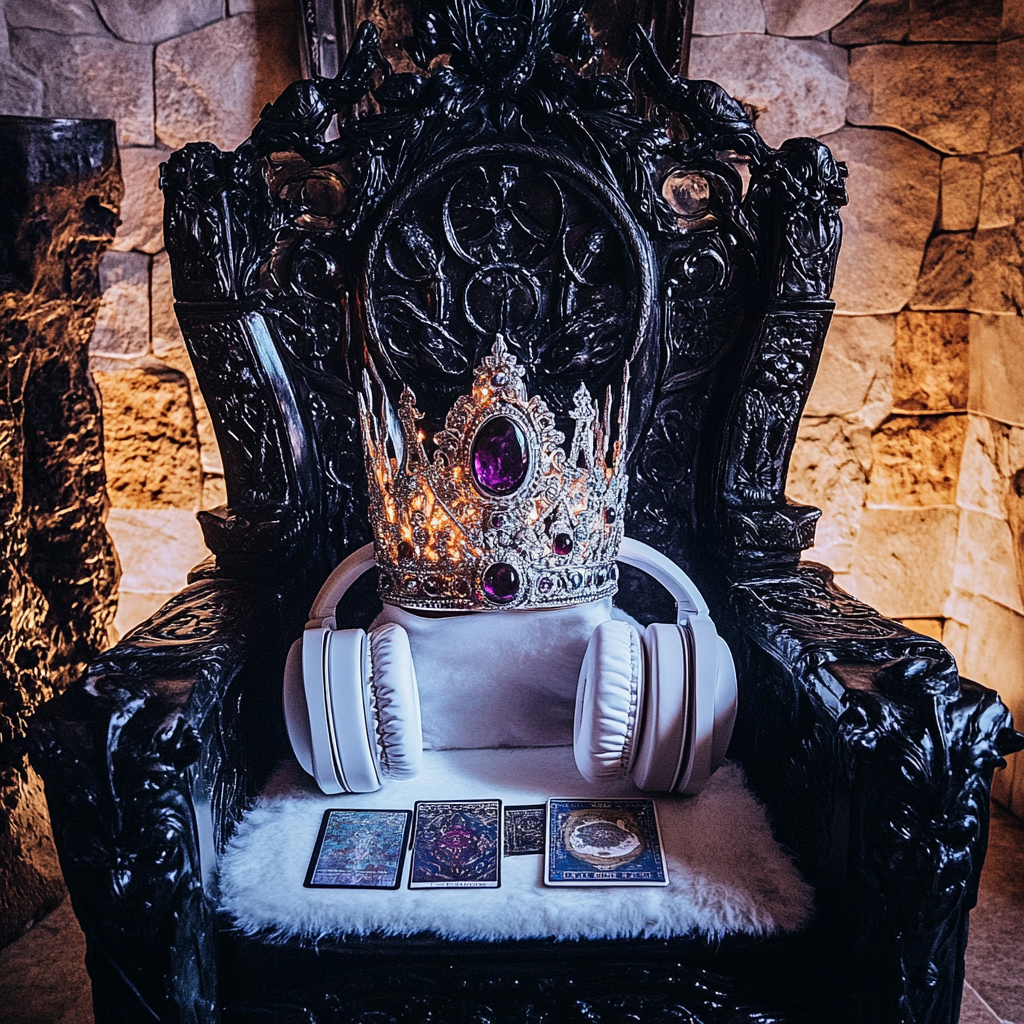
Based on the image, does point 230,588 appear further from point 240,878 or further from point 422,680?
point 240,878

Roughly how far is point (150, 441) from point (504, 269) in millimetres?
982

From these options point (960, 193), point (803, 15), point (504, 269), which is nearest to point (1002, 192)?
point (960, 193)

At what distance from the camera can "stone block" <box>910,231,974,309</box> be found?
206 centimetres

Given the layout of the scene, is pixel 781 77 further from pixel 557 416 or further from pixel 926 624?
pixel 926 624

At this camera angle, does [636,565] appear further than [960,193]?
No

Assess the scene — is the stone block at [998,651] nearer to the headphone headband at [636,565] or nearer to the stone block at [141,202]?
the headphone headband at [636,565]

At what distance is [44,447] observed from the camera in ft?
6.42

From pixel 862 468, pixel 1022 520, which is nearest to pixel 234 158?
pixel 862 468

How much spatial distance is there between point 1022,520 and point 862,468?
0.35m

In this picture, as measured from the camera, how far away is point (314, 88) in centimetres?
159

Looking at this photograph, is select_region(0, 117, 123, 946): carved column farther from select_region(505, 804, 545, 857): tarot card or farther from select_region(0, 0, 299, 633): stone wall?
select_region(505, 804, 545, 857): tarot card

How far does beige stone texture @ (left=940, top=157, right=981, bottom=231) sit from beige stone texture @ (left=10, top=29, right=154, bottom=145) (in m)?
1.73

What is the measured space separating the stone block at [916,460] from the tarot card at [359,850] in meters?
1.39

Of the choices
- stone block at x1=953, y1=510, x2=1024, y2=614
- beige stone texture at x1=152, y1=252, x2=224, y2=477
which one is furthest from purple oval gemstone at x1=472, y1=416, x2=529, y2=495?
stone block at x1=953, y1=510, x2=1024, y2=614
